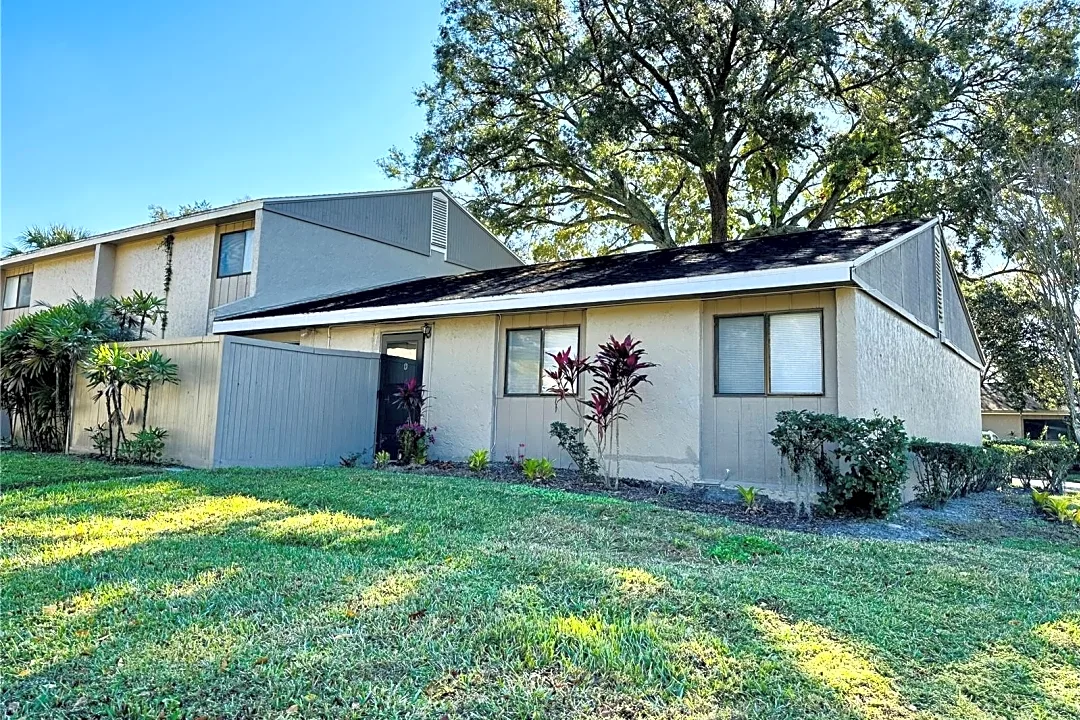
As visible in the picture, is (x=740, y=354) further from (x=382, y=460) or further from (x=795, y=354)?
(x=382, y=460)

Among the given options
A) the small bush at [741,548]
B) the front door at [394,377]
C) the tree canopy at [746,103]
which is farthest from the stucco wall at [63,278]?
the small bush at [741,548]

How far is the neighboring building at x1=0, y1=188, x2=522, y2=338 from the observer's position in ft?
43.9

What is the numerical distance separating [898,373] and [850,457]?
3.08 metres

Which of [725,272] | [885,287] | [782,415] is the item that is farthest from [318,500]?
[885,287]

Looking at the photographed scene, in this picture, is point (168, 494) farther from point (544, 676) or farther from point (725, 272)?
point (725, 272)

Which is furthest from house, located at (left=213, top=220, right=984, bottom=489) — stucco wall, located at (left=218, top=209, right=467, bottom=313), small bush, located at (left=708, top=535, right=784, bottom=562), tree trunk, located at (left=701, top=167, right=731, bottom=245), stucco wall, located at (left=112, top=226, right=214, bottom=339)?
tree trunk, located at (left=701, top=167, right=731, bottom=245)

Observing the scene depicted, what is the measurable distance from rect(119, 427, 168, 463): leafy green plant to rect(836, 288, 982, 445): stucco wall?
862cm

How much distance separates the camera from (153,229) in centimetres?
1471

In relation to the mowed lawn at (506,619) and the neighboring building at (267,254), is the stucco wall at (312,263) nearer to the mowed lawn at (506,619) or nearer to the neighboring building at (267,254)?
the neighboring building at (267,254)

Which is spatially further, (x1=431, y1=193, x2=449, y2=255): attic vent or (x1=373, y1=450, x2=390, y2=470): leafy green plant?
(x1=431, y1=193, x2=449, y2=255): attic vent

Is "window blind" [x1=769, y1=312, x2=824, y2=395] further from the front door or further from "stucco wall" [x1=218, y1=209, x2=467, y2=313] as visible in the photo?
"stucco wall" [x1=218, y1=209, x2=467, y2=313]

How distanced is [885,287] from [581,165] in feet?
43.7

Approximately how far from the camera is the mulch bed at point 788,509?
20.9 feet

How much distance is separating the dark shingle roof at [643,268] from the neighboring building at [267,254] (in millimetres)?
776
